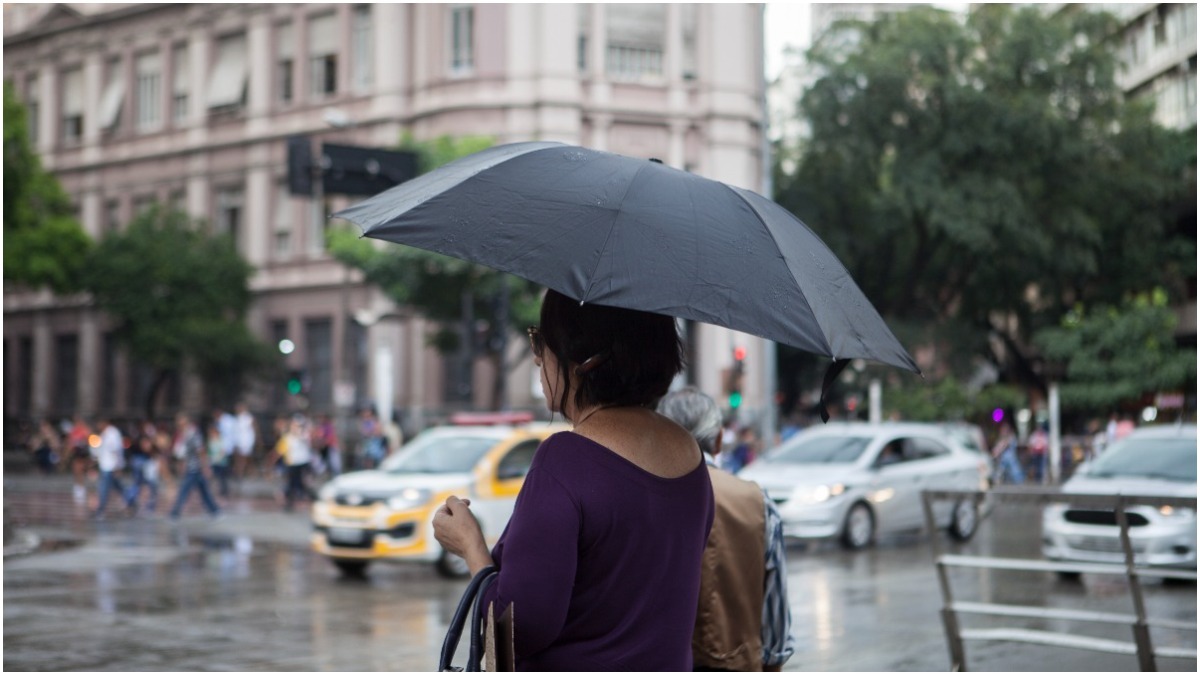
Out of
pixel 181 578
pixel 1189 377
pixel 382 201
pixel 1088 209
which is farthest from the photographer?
pixel 1088 209

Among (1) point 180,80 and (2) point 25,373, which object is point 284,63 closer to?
(1) point 180,80

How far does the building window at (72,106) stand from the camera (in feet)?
173

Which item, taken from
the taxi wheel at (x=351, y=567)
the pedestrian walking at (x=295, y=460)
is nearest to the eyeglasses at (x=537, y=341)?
the taxi wheel at (x=351, y=567)

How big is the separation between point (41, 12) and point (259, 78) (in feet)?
34.7

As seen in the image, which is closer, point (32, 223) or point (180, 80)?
point (32, 223)

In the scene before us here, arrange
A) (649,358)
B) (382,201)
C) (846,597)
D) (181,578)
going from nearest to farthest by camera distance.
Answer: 1. (649,358)
2. (382,201)
3. (846,597)
4. (181,578)

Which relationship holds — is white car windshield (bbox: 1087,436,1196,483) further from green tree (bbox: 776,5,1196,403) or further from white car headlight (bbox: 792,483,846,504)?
green tree (bbox: 776,5,1196,403)

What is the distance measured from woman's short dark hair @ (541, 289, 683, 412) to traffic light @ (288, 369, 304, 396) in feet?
100

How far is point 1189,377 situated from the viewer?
4188 centimetres

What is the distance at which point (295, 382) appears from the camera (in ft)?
108

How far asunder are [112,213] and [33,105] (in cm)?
528

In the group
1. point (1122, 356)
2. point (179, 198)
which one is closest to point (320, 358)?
point (179, 198)

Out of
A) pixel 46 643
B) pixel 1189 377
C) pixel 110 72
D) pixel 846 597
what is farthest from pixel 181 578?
pixel 110 72

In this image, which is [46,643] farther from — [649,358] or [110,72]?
[110,72]
